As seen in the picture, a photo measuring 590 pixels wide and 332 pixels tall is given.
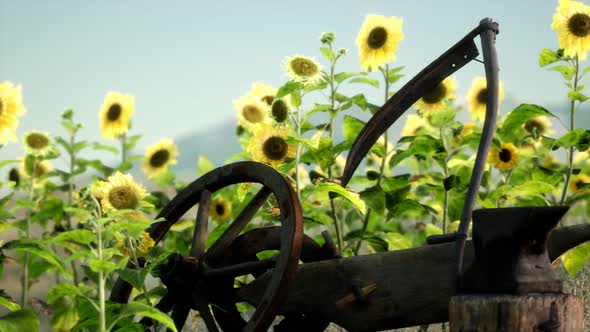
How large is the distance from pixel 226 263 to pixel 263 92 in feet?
2.78

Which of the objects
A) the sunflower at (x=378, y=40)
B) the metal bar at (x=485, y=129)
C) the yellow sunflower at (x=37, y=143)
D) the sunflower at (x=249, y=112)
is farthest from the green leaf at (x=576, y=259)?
the yellow sunflower at (x=37, y=143)

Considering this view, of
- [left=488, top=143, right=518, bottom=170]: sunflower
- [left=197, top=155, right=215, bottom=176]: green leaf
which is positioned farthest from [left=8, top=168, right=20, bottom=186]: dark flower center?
[left=488, top=143, right=518, bottom=170]: sunflower

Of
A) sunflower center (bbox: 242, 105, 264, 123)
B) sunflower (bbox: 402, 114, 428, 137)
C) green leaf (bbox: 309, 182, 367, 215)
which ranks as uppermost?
sunflower (bbox: 402, 114, 428, 137)

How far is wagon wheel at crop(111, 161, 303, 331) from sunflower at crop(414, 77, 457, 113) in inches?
39.5

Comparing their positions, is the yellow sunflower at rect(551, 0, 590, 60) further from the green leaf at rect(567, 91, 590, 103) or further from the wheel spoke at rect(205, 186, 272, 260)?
the wheel spoke at rect(205, 186, 272, 260)

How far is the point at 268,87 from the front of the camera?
2.43 m

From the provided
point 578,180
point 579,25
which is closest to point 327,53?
point 579,25

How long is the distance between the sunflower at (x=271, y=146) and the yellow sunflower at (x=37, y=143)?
112 cm

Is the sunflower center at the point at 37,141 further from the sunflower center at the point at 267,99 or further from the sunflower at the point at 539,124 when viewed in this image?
the sunflower at the point at 539,124

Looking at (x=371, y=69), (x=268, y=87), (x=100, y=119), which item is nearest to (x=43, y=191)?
Answer: (x=100, y=119)

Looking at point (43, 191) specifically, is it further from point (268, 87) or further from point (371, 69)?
point (371, 69)

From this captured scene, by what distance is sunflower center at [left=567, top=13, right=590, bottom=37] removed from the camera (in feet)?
7.38

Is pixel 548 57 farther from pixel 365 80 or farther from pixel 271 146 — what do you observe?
pixel 271 146

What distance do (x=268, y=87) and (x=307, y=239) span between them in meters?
0.87
